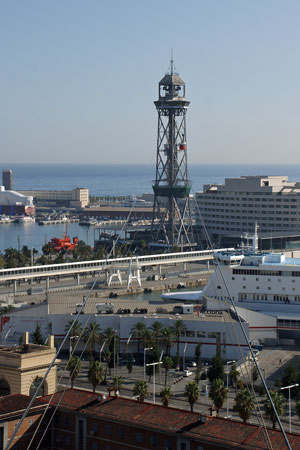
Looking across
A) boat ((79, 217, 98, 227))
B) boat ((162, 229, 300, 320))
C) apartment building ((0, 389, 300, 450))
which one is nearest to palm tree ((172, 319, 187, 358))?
boat ((162, 229, 300, 320))

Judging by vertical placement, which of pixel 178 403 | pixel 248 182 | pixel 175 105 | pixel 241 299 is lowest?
pixel 178 403

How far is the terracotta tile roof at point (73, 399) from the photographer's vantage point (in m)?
18.2

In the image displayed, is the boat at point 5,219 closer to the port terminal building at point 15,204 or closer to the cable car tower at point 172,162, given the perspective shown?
the port terminal building at point 15,204

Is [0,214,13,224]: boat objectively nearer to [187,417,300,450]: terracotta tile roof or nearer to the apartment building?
the apartment building

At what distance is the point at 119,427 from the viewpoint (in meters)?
17.5

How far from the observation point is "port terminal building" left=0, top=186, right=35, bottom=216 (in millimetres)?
119625

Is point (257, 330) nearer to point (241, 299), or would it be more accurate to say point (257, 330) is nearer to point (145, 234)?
point (241, 299)

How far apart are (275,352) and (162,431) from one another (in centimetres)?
1334

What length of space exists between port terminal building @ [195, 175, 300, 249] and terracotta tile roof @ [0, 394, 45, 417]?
5325 cm

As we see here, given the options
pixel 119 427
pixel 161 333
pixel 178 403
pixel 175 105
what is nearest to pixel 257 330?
pixel 161 333

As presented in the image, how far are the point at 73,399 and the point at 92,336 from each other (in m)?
10.5

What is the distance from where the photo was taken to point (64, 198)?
13200 centimetres

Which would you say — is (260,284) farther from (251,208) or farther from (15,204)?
(15,204)

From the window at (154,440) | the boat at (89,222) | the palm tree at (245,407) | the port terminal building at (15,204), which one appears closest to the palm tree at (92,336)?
the palm tree at (245,407)
